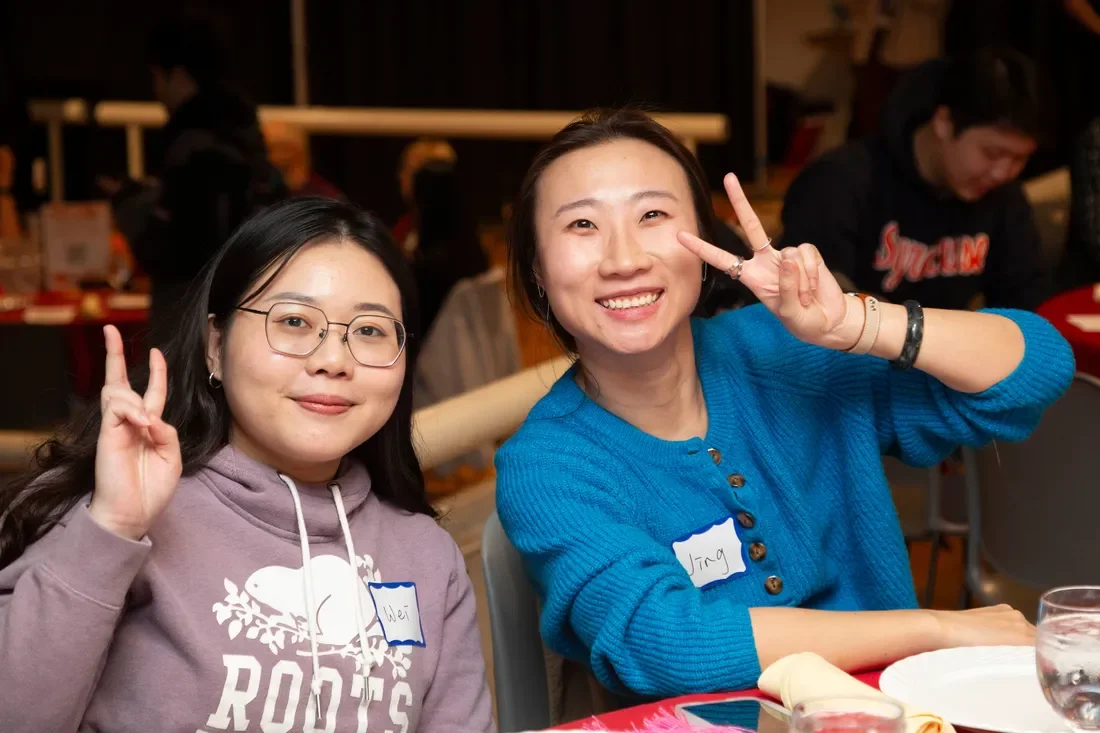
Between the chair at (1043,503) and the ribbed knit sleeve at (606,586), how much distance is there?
1007mm

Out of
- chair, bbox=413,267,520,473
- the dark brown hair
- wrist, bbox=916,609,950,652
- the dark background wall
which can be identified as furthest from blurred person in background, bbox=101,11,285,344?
the dark background wall

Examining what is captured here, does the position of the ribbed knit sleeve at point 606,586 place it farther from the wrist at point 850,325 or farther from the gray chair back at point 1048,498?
the gray chair back at point 1048,498

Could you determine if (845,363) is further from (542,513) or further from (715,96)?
(715,96)

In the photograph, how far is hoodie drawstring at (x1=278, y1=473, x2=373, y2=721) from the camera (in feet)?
4.79

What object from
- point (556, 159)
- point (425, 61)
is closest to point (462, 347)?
point (556, 159)

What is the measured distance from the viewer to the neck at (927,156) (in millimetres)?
3119

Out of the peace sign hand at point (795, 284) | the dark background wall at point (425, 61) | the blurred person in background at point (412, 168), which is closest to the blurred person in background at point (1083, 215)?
the blurred person in background at point (412, 168)

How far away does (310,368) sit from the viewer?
60.4 inches

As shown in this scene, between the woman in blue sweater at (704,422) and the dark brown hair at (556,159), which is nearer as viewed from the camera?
the woman in blue sweater at (704,422)

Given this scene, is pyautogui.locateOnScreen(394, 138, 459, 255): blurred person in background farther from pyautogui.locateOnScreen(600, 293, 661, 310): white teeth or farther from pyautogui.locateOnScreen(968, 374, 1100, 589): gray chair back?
pyautogui.locateOnScreen(600, 293, 661, 310): white teeth

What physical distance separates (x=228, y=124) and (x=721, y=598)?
2.21 meters

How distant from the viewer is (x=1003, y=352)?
1741mm

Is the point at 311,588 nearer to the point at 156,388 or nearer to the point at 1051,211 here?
the point at 156,388

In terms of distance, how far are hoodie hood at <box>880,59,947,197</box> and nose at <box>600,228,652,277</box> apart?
167cm
